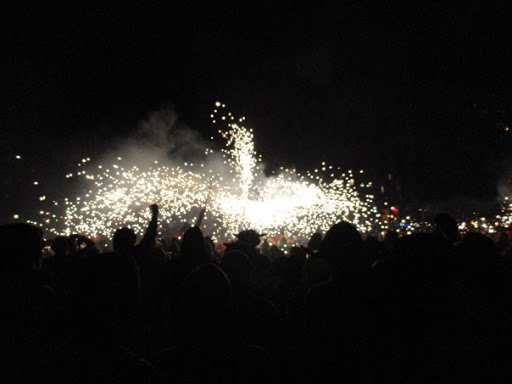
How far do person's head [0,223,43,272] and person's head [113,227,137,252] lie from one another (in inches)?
86.1

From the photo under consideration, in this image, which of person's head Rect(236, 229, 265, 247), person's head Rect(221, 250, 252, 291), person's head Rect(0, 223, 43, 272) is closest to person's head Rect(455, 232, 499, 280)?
person's head Rect(221, 250, 252, 291)

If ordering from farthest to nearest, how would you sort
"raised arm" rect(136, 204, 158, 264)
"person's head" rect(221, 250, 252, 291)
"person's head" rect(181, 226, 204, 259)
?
"raised arm" rect(136, 204, 158, 264)
"person's head" rect(181, 226, 204, 259)
"person's head" rect(221, 250, 252, 291)

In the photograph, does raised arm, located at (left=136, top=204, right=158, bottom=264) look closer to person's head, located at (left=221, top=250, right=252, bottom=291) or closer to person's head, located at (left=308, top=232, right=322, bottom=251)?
person's head, located at (left=221, top=250, right=252, bottom=291)

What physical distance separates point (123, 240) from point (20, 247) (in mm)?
2354

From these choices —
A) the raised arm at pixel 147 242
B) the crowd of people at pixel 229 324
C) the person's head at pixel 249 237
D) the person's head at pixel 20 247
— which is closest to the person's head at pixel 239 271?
the crowd of people at pixel 229 324

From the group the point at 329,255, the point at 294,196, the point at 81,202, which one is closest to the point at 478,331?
the point at 329,255

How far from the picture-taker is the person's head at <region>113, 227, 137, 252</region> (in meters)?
4.50

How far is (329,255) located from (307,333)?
57 cm

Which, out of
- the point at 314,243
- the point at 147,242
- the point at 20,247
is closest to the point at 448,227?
the point at 314,243

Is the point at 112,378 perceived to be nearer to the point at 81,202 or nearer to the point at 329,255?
the point at 329,255

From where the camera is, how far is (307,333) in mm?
2629

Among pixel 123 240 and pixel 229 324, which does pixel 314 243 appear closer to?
pixel 123 240

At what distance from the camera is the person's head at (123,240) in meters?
4.50

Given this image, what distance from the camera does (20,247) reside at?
2219 millimetres
